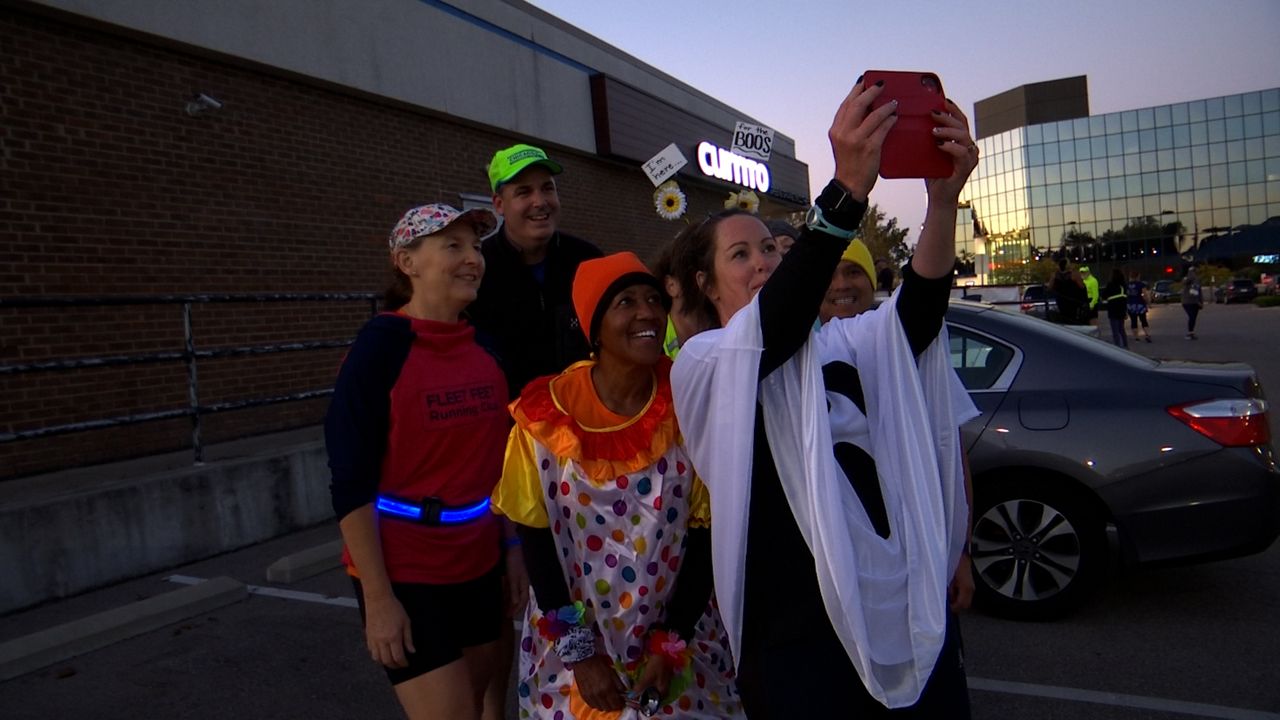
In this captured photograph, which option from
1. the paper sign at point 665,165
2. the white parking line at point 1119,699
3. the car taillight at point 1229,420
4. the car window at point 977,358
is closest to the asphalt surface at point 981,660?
the white parking line at point 1119,699

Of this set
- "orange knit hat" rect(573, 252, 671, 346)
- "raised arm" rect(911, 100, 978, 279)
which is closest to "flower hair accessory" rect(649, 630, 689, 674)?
"orange knit hat" rect(573, 252, 671, 346)

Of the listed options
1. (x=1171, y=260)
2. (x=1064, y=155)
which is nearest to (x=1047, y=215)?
(x=1064, y=155)

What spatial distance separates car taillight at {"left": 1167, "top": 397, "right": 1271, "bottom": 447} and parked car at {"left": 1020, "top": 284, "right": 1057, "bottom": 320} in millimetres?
5105

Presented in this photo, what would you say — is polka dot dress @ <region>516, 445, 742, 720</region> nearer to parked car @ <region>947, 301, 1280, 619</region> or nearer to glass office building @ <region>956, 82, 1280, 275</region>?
parked car @ <region>947, 301, 1280, 619</region>

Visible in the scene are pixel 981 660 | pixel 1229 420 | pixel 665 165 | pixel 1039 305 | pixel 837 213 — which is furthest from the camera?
pixel 1039 305

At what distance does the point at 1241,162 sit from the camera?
2867 inches

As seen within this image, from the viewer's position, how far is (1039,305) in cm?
1922

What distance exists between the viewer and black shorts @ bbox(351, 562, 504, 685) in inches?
90.3

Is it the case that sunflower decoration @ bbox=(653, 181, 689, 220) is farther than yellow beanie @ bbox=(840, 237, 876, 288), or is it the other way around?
sunflower decoration @ bbox=(653, 181, 689, 220)

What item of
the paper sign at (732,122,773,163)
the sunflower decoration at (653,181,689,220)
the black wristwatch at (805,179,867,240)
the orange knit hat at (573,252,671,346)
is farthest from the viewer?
the paper sign at (732,122,773,163)

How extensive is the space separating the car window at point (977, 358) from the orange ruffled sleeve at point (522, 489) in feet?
10.2

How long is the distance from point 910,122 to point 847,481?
2.13 feet

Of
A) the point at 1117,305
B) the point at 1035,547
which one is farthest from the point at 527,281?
the point at 1117,305

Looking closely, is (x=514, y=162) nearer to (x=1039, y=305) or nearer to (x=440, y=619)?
(x=440, y=619)
